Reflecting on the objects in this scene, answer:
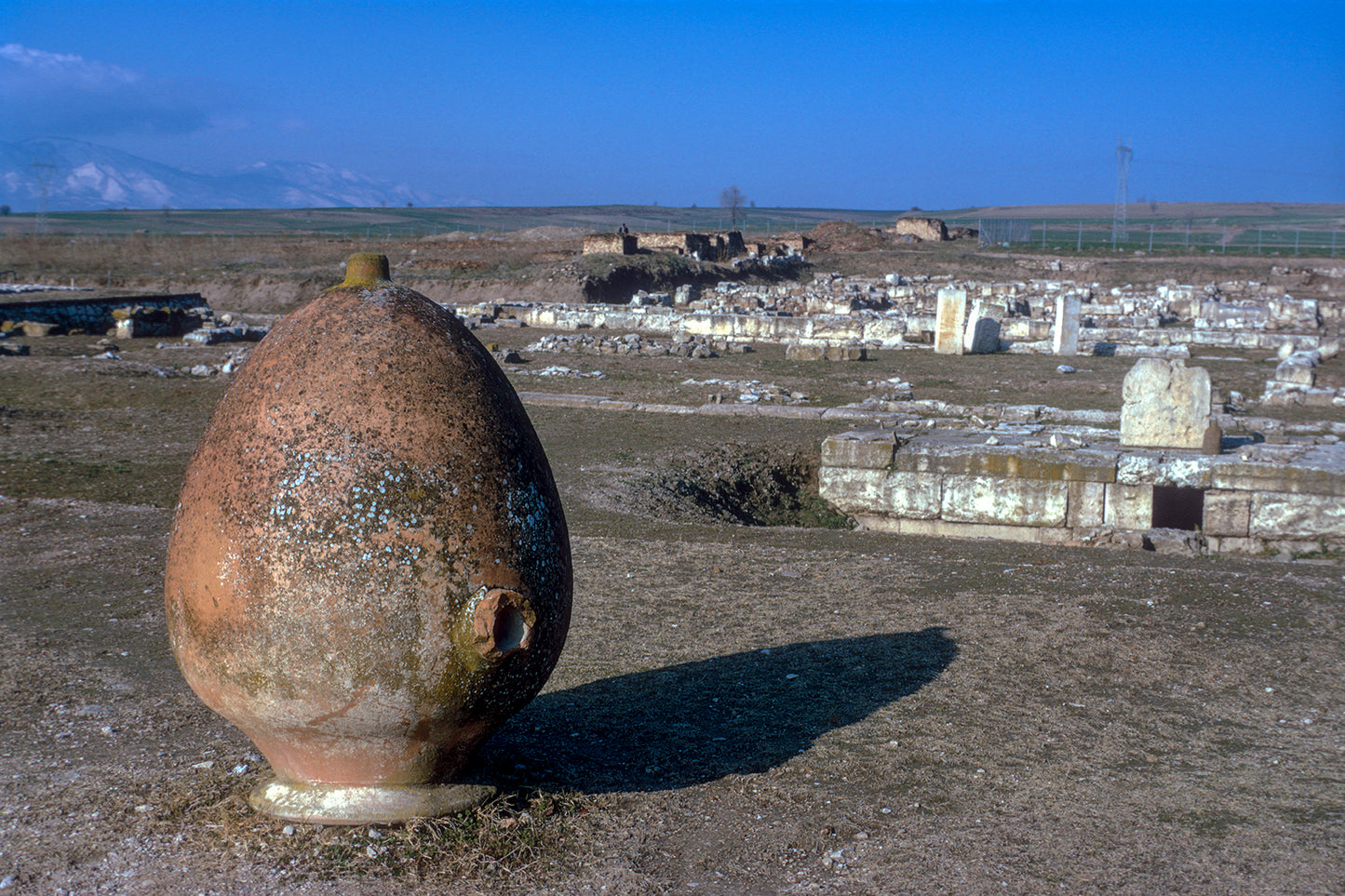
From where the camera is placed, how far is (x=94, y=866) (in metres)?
3.36

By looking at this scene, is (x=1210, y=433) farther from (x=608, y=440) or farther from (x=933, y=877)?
(x=933, y=877)

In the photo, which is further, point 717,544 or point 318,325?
point 717,544

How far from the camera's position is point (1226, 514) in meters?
9.57

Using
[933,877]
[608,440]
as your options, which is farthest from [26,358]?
[933,877]

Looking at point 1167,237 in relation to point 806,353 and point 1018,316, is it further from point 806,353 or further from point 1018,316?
point 806,353

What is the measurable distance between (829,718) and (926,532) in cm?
569

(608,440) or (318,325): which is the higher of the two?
(318,325)

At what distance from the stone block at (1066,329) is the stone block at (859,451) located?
14371 millimetres

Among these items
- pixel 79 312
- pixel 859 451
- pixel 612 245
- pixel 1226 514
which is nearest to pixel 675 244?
pixel 612 245

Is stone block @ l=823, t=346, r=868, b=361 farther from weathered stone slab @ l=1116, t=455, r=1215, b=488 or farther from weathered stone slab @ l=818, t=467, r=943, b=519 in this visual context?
weathered stone slab @ l=1116, t=455, r=1215, b=488

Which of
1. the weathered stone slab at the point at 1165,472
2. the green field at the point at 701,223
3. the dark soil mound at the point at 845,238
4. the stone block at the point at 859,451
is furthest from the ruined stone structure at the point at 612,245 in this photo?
→ the weathered stone slab at the point at 1165,472

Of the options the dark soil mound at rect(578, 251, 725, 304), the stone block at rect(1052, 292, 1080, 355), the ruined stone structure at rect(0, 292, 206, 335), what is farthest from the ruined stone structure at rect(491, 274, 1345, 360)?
the ruined stone structure at rect(0, 292, 206, 335)

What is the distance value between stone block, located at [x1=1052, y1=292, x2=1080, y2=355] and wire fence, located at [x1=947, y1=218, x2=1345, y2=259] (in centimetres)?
3865

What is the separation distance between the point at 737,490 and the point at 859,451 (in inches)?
58.4
